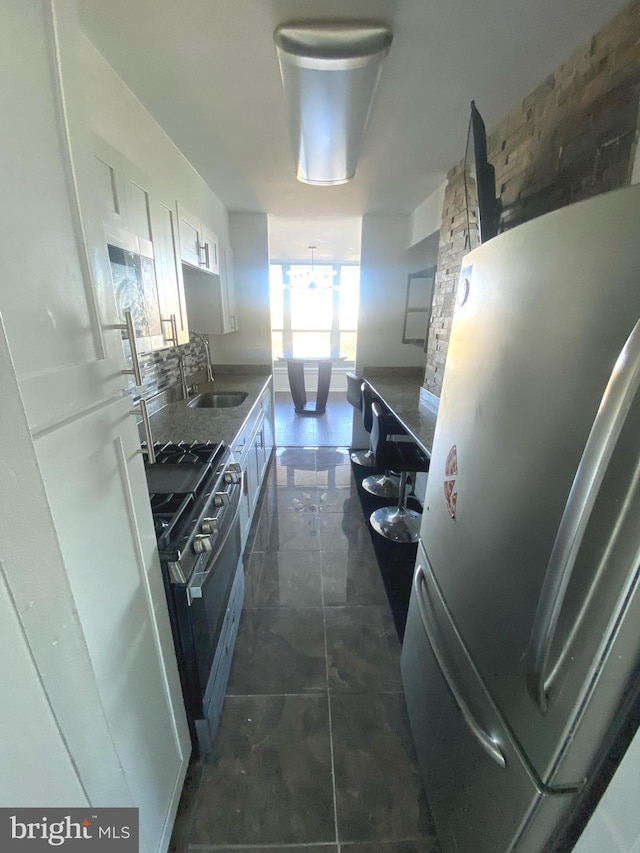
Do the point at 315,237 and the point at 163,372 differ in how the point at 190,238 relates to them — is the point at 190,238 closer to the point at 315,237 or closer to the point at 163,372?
the point at 163,372

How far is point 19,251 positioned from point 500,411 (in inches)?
37.0

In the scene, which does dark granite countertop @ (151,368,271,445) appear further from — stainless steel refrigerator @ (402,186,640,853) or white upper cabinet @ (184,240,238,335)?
stainless steel refrigerator @ (402,186,640,853)

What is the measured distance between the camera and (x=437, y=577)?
3.56 ft

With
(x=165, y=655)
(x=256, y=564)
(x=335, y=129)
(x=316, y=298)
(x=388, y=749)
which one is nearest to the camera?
(x=165, y=655)

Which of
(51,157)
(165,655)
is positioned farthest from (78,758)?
(51,157)

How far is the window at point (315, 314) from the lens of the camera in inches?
269

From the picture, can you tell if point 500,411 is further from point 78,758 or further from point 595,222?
point 78,758

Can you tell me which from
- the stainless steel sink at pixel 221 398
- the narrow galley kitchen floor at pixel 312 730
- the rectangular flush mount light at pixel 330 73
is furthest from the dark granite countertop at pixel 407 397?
the rectangular flush mount light at pixel 330 73

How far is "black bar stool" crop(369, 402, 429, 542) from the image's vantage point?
238 cm

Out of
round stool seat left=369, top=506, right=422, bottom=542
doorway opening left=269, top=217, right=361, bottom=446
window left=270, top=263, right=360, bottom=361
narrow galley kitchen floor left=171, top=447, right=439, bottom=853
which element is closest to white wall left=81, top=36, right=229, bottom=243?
narrow galley kitchen floor left=171, top=447, right=439, bottom=853

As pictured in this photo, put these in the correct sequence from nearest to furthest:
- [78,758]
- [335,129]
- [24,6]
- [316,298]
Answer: [24,6] → [78,758] → [335,129] → [316,298]

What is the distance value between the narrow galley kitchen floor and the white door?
20.7 inches

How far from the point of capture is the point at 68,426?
1.93ft

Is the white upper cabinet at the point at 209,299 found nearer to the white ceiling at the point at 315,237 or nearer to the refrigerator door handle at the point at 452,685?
the white ceiling at the point at 315,237
